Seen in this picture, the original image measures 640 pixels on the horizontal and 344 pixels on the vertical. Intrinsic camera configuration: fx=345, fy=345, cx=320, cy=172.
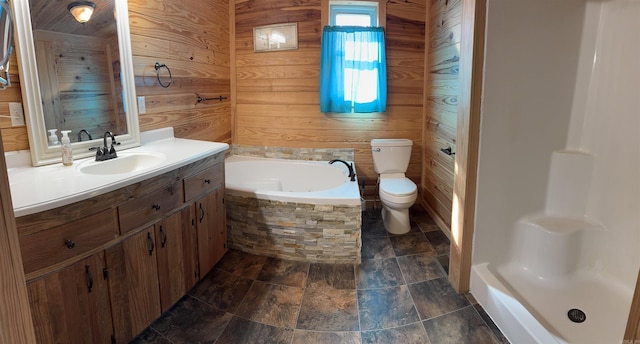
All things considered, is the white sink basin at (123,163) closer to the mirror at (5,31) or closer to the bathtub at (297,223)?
the bathtub at (297,223)

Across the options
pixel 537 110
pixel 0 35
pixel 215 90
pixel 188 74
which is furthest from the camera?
pixel 215 90

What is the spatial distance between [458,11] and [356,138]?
57.9 inches

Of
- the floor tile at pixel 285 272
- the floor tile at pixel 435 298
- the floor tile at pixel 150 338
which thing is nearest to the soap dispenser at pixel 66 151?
the floor tile at pixel 150 338

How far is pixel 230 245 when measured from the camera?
276cm

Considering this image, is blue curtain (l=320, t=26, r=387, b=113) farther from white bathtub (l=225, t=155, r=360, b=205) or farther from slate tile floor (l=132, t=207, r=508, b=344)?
slate tile floor (l=132, t=207, r=508, b=344)

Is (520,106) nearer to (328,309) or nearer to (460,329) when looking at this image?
(460,329)

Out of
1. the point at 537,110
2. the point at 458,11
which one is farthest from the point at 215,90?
the point at 537,110

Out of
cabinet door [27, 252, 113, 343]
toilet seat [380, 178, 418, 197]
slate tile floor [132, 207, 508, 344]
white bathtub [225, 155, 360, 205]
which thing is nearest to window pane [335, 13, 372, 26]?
white bathtub [225, 155, 360, 205]

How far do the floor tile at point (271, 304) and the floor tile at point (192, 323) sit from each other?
0.13 meters

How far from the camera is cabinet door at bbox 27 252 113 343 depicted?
126 cm

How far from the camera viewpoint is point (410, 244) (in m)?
2.87

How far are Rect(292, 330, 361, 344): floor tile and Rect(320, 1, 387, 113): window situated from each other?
2.19 metres

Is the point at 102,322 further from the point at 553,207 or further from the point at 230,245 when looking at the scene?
the point at 553,207

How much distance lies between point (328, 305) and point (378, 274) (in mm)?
504
